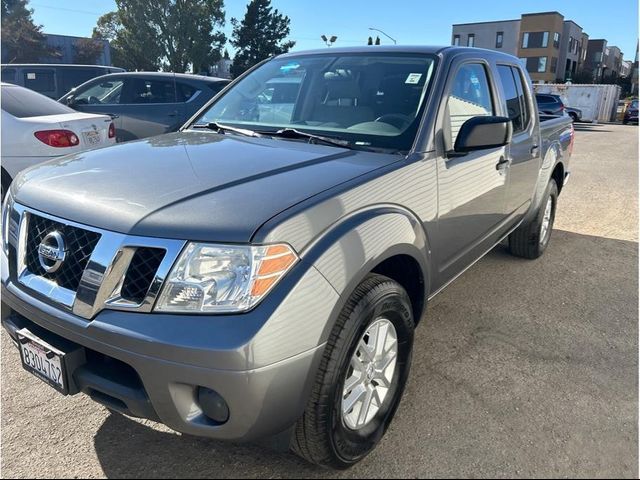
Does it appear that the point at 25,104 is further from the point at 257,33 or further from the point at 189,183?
the point at 257,33

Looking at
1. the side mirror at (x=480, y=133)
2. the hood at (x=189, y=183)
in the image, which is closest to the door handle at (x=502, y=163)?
the side mirror at (x=480, y=133)

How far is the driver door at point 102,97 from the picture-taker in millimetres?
8156

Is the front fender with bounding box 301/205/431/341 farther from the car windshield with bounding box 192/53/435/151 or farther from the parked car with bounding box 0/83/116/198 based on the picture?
the parked car with bounding box 0/83/116/198

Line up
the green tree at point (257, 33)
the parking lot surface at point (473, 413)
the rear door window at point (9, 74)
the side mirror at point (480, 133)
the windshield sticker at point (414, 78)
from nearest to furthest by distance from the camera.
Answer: the parking lot surface at point (473, 413) → the side mirror at point (480, 133) → the windshield sticker at point (414, 78) → the rear door window at point (9, 74) → the green tree at point (257, 33)

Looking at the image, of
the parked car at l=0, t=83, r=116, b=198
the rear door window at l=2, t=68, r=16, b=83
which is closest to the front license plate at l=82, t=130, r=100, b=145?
the parked car at l=0, t=83, r=116, b=198

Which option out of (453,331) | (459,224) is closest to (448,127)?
(459,224)

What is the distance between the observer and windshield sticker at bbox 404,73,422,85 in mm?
2934

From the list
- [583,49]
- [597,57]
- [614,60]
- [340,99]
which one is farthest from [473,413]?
[614,60]

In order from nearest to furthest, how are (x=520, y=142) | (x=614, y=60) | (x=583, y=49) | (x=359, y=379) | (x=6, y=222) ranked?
(x=359, y=379), (x=6, y=222), (x=520, y=142), (x=583, y=49), (x=614, y=60)

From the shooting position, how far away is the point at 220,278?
175 centimetres

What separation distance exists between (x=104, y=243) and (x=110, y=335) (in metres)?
0.32

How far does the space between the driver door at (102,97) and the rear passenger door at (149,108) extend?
87 millimetres

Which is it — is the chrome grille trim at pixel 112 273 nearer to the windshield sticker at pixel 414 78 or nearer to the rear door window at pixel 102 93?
the windshield sticker at pixel 414 78

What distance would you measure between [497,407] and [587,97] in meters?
35.4
